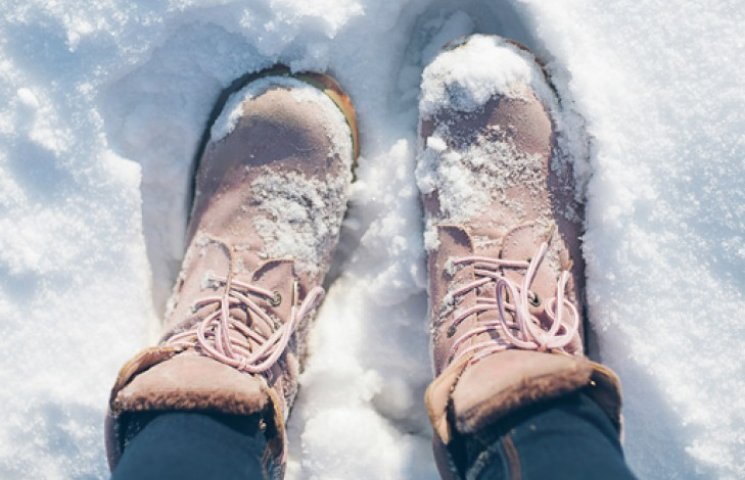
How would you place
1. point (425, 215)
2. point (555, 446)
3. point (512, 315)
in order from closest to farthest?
point (555, 446)
point (512, 315)
point (425, 215)

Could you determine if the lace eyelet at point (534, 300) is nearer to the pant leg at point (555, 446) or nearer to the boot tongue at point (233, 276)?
the pant leg at point (555, 446)

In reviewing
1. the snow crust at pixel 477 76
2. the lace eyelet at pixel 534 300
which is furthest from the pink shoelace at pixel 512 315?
the snow crust at pixel 477 76

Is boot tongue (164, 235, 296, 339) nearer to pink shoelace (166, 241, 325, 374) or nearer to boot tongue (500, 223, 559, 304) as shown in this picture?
pink shoelace (166, 241, 325, 374)

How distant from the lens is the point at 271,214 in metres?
1.09

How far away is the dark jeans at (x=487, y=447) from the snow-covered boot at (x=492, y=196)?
0.21 metres

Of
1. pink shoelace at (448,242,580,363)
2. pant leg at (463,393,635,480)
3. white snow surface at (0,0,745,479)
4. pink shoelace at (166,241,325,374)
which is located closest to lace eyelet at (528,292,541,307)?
pink shoelace at (448,242,580,363)

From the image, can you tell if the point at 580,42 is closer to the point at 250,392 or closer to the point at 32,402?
the point at 250,392

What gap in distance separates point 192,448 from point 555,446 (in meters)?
0.37

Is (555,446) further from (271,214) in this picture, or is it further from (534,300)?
(271,214)

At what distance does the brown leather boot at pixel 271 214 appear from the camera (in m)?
1.04

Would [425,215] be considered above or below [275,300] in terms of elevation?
above

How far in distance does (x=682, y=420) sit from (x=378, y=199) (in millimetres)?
548

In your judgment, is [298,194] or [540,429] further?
[298,194]

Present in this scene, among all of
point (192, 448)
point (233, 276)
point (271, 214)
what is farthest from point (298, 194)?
point (192, 448)
